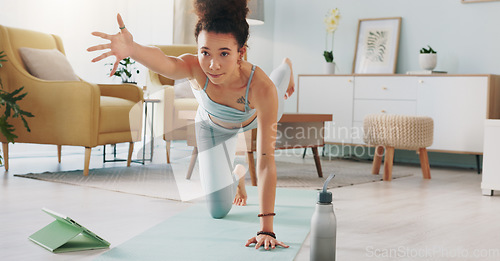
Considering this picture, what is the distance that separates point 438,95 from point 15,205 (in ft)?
11.4

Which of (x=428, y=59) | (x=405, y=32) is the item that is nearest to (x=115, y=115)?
(x=428, y=59)

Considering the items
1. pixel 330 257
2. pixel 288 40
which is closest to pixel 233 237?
pixel 330 257

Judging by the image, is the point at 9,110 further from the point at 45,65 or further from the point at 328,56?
the point at 328,56

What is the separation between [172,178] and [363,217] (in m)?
1.55

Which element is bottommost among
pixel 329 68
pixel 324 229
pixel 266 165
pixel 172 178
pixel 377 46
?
pixel 172 178

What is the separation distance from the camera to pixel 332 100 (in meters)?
5.27

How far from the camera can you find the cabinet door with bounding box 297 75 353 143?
5.18 m

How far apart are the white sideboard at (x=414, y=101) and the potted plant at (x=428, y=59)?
0.13 meters

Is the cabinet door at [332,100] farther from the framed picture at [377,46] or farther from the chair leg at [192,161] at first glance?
the chair leg at [192,161]

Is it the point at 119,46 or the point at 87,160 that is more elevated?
the point at 119,46

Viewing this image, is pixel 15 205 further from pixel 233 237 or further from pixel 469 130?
pixel 469 130

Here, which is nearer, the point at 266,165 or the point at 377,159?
the point at 266,165

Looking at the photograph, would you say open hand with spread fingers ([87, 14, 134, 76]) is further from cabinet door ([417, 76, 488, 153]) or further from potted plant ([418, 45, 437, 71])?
potted plant ([418, 45, 437, 71])

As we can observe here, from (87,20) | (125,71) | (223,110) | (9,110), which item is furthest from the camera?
(87,20)
